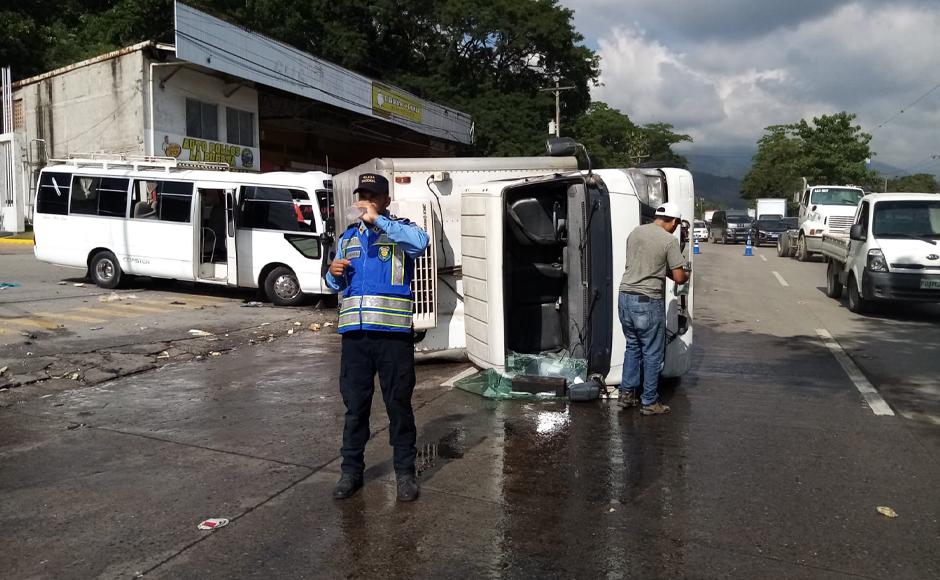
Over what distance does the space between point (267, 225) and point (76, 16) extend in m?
27.0

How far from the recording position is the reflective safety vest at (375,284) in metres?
4.34

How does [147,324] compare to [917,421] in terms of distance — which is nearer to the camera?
[917,421]

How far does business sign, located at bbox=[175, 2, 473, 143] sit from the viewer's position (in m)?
20.4

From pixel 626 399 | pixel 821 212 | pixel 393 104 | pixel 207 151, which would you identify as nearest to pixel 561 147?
pixel 626 399

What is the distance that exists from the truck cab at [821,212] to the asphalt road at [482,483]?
1482 cm

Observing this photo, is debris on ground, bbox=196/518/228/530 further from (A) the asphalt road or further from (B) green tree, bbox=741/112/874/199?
(B) green tree, bbox=741/112/874/199

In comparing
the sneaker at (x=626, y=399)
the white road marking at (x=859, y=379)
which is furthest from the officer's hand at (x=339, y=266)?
the white road marking at (x=859, y=379)

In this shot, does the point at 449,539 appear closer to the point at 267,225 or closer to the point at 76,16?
the point at 267,225

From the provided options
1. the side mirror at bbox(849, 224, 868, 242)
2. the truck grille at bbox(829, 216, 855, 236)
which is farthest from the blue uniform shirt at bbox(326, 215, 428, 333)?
the truck grille at bbox(829, 216, 855, 236)

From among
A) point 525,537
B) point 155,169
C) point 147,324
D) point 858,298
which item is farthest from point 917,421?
point 155,169

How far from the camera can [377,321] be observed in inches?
170

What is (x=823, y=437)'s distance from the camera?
5.78 m

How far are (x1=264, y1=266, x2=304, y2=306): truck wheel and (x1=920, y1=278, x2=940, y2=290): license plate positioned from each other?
385 inches

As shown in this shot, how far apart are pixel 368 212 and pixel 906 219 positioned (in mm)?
11340
